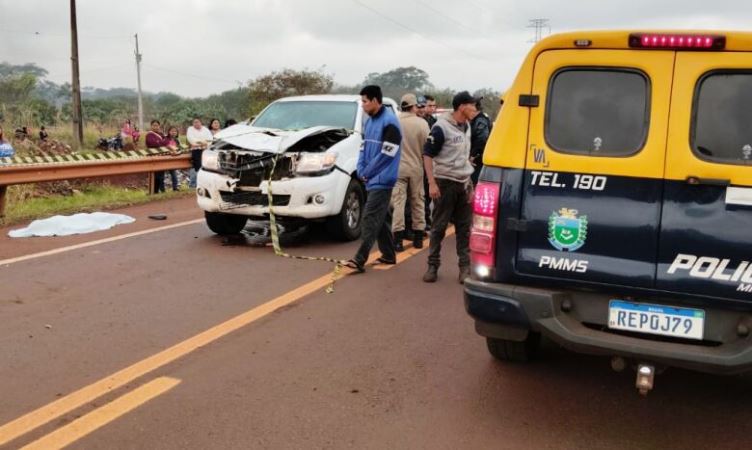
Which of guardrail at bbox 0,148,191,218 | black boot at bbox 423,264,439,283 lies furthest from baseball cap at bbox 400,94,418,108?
guardrail at bbox 0,148,191,218

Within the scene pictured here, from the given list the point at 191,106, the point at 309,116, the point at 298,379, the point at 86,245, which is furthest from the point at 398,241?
the point at 191,106

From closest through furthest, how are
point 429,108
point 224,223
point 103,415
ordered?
point 103,415, point 224,223, point 429,108

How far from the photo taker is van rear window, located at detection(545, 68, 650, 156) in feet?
11.2

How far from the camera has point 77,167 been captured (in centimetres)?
1114

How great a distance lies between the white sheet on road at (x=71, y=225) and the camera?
8.72 meters

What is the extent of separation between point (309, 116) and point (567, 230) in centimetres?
604

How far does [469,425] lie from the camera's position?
3635mm

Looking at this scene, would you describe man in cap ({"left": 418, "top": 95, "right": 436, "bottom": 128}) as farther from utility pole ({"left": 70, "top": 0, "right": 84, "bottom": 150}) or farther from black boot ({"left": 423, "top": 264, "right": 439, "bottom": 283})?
utility pole ({"left": 70, "top": 0, "right": 84, "bottom": 150})

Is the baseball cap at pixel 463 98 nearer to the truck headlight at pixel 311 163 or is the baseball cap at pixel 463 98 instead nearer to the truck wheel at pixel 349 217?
the truck headlight at pixel 311 163

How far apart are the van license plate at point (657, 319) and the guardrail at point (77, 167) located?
354 inches

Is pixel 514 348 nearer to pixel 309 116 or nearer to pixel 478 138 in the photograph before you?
pixel 478 138

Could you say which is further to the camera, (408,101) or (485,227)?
(408,101)

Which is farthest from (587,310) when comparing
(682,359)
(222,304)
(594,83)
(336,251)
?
(336,251)

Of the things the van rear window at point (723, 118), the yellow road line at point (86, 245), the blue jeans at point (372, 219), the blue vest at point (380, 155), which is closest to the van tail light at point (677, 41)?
the van rear window at point (723, 118)
